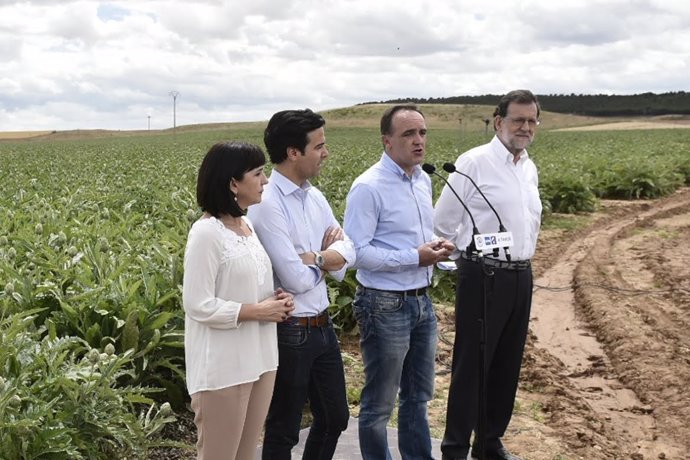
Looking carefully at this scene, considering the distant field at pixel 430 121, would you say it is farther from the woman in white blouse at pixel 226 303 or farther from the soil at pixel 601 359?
the woman in white blouse at pixel 226 303

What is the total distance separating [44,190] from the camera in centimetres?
1232

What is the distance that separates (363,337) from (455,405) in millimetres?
859

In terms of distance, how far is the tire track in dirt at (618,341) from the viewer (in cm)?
601

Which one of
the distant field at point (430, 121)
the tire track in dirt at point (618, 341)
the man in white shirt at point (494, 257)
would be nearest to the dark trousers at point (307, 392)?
the man in white shirt at point (494, 257)

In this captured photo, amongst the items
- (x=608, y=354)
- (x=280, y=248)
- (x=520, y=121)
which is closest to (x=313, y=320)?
(x=280, y=248)

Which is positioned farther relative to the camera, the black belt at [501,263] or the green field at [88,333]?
the black belt at [501,263]

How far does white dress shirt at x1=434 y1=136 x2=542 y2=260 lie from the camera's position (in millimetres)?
4547

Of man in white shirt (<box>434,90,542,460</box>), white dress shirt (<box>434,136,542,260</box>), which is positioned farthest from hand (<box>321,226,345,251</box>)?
white dress shirt (<box>434,136,542,260</box>)

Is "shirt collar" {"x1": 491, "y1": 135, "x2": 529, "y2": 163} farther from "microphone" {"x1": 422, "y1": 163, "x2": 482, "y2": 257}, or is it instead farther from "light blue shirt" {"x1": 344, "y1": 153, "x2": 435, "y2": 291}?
"light blue shirt" {"x1": 344, "y1": 153, "x2": 435, "y2": 291}

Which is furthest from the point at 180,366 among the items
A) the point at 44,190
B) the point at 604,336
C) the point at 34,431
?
the point at 44,190

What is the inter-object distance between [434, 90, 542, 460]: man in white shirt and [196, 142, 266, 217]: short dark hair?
5.15 ft

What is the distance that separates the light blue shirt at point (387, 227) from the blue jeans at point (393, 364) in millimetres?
100

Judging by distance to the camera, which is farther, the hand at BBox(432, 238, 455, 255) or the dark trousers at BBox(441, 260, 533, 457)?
the dark trousers at BBox(441, 260, 533, 457)

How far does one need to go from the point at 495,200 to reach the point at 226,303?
198 cm
